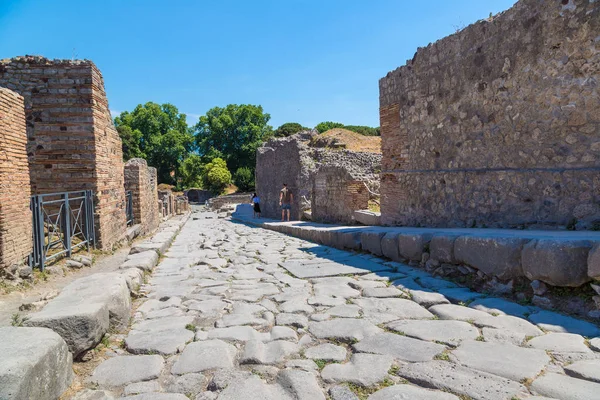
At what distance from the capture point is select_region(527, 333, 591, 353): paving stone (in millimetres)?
2461

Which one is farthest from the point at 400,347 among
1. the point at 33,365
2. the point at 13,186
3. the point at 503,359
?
the point at 13,186

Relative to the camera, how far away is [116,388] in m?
2.26

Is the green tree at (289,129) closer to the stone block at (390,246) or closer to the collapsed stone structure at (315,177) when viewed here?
the collapsed stone structure at (315,177)

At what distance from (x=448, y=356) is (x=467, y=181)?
4483mm

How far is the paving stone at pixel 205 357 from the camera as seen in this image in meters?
2.46

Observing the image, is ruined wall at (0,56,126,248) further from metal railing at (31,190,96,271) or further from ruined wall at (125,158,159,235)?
ruined wall at (125,158,159,235)

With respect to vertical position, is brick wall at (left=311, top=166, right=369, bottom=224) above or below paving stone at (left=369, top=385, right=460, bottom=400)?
above

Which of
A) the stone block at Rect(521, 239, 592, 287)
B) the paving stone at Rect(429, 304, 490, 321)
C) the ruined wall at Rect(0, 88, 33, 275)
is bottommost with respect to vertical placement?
the paving stone at Rect(429, 304, 490, 321)

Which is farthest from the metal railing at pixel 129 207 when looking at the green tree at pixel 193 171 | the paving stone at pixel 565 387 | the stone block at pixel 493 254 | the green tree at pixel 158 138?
the green tree at pixel 158 138

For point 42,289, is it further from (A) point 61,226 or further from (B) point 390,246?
(B) point 390,246

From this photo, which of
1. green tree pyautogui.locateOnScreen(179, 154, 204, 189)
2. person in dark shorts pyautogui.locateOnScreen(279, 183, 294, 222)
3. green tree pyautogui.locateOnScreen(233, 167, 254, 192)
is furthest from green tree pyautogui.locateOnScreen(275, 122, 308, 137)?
person in dark shorts pyautogui.locateOnScreen(279, 183, 294, 222)

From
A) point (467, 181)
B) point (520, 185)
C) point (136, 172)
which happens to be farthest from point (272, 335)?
point (136, 172)

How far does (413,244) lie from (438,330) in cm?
226

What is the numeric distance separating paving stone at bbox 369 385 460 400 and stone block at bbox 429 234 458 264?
254cm
